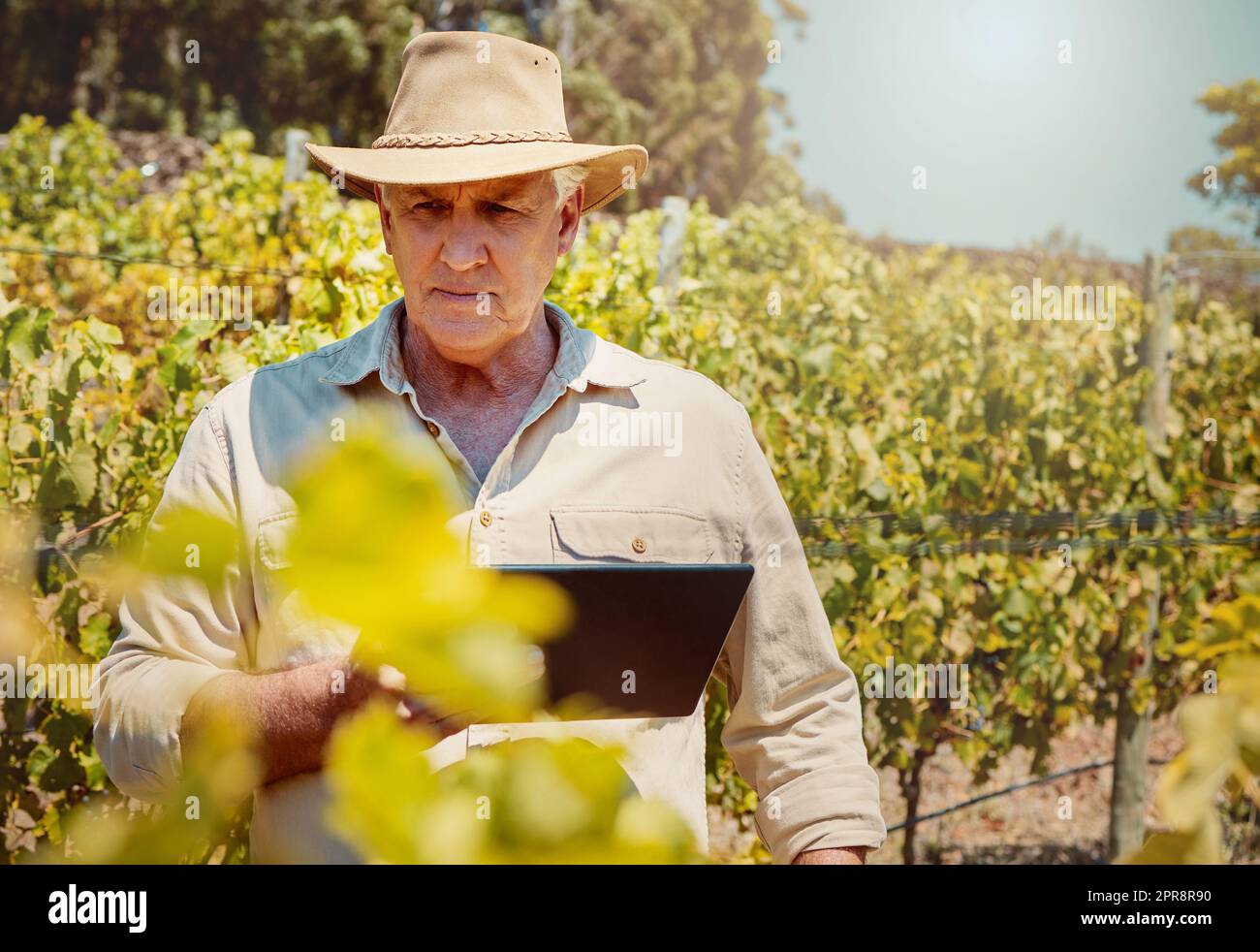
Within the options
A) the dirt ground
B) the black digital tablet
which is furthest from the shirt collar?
the dirt ground

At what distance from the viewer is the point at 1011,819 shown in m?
5.13

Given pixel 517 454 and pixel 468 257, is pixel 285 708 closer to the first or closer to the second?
pixel 517 454

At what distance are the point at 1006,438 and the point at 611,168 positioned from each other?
2.64 m

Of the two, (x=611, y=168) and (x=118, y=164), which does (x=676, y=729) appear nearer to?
(x=611, y=168)

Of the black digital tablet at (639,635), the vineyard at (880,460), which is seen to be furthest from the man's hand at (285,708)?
the vineyard at (880,460)

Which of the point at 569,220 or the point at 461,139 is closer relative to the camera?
the point at 461,139

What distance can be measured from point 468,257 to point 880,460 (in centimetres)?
235

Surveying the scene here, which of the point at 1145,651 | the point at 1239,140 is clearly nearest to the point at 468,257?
the point at 1145,651

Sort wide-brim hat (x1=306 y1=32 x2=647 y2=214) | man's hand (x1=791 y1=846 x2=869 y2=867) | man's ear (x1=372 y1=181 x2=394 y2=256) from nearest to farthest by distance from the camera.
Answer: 1. man's hand (x1=791 y1=846 x2=869 y2=867)
2. wide-brim hat (x1=306 y1=32 x2=647 y2=214)
3. man's ear (x1=372 y1=181 x2=394 y2=256)

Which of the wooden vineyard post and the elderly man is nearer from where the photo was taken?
the elderly man

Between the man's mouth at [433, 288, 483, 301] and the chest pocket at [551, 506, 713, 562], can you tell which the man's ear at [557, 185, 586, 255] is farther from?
the chest pocket at [551, 506, 713, 562]

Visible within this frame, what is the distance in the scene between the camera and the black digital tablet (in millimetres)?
1044

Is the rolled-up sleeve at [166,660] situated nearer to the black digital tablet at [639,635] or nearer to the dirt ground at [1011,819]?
the black digital tablet at [639,635]

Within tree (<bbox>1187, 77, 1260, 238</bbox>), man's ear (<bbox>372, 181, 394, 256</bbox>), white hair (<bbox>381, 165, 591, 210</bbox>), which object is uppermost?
tree (<bbox>1187, 77, 1260, 238</bbox>)
